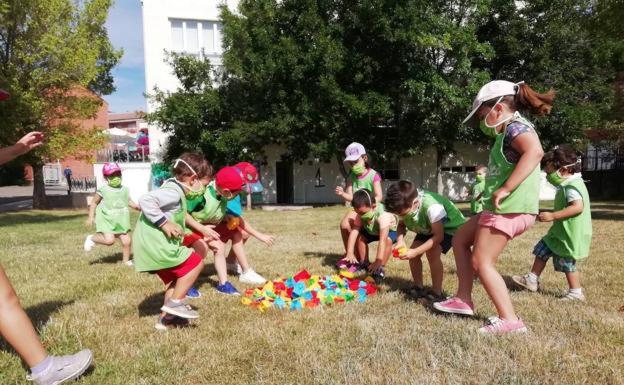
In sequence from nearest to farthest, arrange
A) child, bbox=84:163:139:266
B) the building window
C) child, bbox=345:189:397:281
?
child, bbox=345:189:397:281 → child, bbox=84:163:139:266 → the building window

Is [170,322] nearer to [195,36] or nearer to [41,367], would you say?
[41,367]

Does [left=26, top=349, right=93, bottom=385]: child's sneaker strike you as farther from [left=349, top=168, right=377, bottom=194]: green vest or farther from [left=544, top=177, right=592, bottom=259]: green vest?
[left=544, top=177, right=592, bottom=259]: green vest

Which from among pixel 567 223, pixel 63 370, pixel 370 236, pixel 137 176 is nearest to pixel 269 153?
pixel 137 176

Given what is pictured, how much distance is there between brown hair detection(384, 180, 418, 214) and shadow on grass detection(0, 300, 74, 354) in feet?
11.1

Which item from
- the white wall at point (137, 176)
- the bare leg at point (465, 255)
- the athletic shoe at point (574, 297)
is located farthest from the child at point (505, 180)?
the white wall at point (137, 176)

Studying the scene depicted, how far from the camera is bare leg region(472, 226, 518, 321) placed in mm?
3934

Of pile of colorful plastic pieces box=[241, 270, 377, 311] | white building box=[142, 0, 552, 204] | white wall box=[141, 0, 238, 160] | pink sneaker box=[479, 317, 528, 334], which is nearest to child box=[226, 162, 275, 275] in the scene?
pile of colorful plastic pieces box=[241, 270, 377, 311]

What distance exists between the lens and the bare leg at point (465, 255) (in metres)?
4.36

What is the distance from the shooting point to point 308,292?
5297 mm

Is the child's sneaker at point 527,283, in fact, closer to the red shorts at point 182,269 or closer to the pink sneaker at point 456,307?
the pink sneaker at point 456,307

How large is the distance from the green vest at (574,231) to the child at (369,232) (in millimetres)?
1908

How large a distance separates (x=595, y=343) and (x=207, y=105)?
21.2 metres

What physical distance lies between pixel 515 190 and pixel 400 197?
3.89 feet

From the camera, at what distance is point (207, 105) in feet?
75.5
